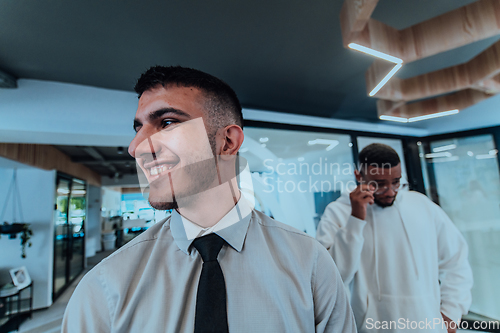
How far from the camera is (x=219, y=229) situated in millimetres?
729

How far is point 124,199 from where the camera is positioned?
109 centimetres

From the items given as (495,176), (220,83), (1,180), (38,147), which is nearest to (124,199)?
(220,83)

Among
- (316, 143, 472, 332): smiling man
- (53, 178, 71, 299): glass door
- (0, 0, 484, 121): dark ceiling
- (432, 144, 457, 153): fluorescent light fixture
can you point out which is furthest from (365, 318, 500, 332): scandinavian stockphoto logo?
(53, 178, 71, 299): glass door

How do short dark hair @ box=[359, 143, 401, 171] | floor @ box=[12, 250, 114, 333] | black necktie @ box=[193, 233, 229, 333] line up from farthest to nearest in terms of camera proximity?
floor @ box=[12, 250, 114, 333] < short dark hair @ box=[359, 143, 401, 171] < black necktie @ box=[193, 233, 229, 333]

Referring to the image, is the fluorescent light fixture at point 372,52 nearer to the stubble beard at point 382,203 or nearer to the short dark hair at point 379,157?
the short dark hair at point 379,157

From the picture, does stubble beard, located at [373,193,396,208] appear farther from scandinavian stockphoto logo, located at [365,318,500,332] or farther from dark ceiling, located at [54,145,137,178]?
dark ceiling, located at [54,145,137,178]

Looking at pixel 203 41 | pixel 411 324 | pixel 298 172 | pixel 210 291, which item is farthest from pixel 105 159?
pixel 411 324

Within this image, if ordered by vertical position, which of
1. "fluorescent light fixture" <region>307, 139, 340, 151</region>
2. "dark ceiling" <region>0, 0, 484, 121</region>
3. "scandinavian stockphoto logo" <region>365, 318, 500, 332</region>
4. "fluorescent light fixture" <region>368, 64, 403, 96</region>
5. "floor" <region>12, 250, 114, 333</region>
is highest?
"dark ceiling" <region>0, 0, 484, 121</region>

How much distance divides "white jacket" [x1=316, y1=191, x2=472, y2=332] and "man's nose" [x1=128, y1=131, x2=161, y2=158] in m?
1.05

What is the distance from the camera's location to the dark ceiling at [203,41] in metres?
1.22

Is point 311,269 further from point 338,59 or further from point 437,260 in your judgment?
point 338,59

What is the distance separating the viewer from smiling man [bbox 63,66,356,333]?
611 mm

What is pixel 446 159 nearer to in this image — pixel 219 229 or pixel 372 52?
pixel 372 52

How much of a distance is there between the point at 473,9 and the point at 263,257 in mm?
1346
